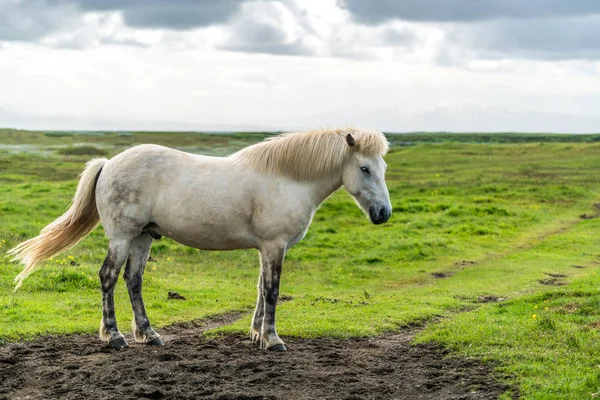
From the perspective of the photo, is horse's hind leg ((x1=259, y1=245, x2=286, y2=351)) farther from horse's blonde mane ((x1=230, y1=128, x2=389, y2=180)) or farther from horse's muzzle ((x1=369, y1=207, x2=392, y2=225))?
horse's muzzle ((x1=369, y1=207, x2=392, y2=225))

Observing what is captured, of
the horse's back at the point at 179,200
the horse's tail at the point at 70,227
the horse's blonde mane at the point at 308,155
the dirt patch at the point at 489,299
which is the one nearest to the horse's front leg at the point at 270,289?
the horse's back at the point at 179,200

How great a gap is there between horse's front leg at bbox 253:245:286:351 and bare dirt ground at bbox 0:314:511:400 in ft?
0.66

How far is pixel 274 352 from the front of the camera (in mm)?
8531

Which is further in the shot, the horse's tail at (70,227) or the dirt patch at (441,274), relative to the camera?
the dirt patch at (441,274)

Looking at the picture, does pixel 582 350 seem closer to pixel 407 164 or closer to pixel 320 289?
pixel 320 289

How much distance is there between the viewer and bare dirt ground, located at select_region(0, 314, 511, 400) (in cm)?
682

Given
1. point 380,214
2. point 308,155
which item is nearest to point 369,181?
point 380,214

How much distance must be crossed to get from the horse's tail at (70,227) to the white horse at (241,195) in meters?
0.27

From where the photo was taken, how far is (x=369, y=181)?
340 inches

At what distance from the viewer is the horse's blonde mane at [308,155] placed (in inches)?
343

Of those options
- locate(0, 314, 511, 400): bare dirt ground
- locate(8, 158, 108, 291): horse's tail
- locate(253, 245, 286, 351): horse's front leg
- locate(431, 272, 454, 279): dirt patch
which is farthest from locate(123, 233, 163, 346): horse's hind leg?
locate(431, 272, 454, 279): dirt patch

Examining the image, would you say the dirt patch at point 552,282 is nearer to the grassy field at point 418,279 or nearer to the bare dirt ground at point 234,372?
the grassy field at point 418,279

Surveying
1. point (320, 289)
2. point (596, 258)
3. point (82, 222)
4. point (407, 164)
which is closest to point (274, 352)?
point (82, 222)

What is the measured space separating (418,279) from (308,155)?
28.7ft
